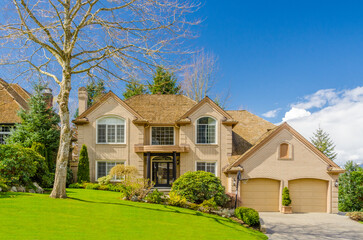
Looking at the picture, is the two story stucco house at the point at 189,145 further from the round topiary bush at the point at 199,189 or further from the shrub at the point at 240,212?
the shrub at the point at 240,212

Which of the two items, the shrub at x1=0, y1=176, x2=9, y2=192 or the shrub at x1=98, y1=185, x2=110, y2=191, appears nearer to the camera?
the shrub at x1=0, y1=176, x2=9, y2=192

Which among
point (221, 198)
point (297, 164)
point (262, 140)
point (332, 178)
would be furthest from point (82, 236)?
point (332, 178)

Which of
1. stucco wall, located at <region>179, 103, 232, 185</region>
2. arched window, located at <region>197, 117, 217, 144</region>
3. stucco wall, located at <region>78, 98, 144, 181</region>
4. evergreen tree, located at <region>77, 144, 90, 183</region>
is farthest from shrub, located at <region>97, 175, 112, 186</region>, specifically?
arched window, located at <region>197, 117, 217, 144</region>

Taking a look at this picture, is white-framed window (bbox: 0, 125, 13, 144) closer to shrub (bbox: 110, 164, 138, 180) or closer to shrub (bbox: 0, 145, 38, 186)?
shrub (bbox: 110, 164, 138, 180)

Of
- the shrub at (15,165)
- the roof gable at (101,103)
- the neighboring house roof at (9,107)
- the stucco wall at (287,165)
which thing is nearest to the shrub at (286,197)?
the stucco wall at (287,165)

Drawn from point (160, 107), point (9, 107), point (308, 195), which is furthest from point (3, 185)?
point (308, 195)

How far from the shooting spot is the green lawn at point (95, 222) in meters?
8.59

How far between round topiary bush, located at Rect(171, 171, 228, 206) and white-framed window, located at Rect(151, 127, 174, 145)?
320 inches

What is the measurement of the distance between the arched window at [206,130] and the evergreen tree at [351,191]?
11158 mm

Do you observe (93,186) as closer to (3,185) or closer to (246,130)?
(3,185)

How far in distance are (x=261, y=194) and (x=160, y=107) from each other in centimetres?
1160

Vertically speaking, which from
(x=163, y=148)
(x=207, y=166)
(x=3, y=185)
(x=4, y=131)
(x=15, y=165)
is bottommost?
(x=207, y=166)

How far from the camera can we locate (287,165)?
68.2 ft

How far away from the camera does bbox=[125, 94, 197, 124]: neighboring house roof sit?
25.3m
